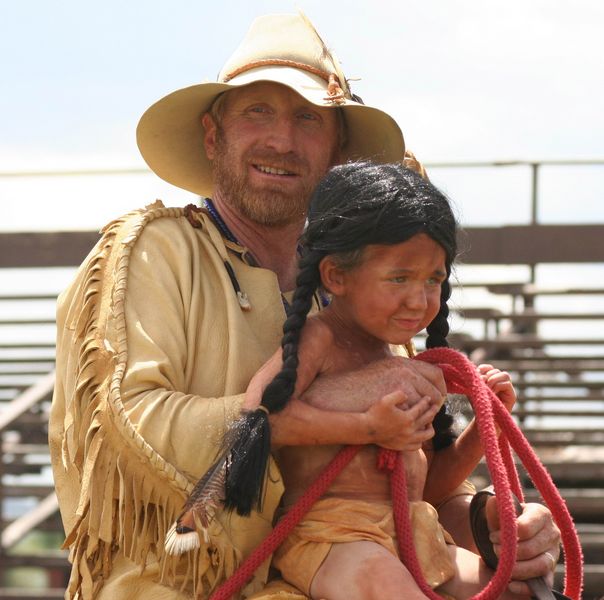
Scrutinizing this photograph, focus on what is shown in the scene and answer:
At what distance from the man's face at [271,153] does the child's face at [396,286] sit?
569mm

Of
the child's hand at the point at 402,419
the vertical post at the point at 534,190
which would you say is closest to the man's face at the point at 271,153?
the child's hand at the point at 402,419

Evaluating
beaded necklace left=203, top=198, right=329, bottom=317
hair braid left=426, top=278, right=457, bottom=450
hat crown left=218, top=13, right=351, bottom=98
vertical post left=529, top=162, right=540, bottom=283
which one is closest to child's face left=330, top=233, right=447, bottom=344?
hair braid left=426, top=278, right=457, bottom=450

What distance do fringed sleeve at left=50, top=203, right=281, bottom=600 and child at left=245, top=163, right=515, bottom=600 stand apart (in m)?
0.13

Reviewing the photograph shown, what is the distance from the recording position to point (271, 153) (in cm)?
341

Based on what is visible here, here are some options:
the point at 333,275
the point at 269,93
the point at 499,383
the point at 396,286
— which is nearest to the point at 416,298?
the point at 396,286

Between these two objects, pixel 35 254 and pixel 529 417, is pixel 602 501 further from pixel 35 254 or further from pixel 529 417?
pixel 35 254

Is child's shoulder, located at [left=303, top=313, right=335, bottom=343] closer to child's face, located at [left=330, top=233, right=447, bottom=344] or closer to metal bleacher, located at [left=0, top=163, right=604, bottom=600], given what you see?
child's face, located at [left=330, top=233, right=447, bottom=344]

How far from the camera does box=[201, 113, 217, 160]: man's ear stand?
11.8 feet

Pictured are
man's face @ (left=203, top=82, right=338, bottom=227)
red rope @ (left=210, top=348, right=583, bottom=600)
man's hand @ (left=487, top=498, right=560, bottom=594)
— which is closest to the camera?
red rope @ (left=210, top=348, right=583, bottom=600)

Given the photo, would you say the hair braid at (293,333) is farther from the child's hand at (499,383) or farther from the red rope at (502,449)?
the child's hand at (499,383)

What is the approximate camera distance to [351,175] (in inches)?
116

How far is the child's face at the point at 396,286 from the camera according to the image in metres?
2.84

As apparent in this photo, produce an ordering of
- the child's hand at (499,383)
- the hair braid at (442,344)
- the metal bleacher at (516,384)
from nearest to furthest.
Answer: the child's hand at (499,383) < the hair braid at (442,344) < the metal bleacher at (516,384)

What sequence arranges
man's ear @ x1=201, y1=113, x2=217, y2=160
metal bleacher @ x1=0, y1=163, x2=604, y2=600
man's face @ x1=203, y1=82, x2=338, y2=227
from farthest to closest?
metal bleacher @ x1=0, y1=163, x2=604, y2=600 → man's ear @ x1=201, y1=113, x2=217, y2=160 → man's face @ x1=203, y1=82, x2=338, y2=227
